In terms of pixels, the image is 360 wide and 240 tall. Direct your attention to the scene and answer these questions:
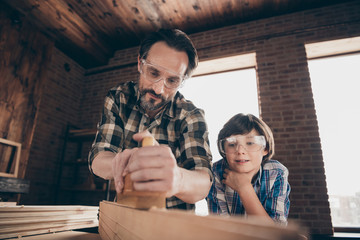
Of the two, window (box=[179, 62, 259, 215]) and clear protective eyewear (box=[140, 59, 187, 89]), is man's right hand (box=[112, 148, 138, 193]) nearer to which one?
clear protective eyewear (box=[140, 59, 187, 89])

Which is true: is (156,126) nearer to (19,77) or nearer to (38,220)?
(38,220)

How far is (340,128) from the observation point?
12.1ft

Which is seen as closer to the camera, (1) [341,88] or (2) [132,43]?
(1) [341,88]

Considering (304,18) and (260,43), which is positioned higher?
(304,18)

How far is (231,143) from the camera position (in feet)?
6.47

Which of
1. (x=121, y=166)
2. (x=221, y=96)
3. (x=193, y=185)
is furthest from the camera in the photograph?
(x=221, y=96)

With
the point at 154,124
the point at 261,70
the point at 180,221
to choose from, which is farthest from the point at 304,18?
the point at 180,221

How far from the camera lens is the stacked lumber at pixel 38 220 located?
0.91 m

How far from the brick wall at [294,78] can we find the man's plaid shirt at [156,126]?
2591mm

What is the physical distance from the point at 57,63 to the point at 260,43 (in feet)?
14.2

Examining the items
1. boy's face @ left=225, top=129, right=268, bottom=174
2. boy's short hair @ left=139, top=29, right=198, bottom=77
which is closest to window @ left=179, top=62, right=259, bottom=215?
boy's face @ left=225, top=129, right=268, bottom=174

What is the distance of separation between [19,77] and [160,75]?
3.25 meters

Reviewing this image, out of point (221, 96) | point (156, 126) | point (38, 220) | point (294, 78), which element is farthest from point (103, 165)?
point (294, 78)

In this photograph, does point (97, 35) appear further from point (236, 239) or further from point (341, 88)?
point (236, 239)
